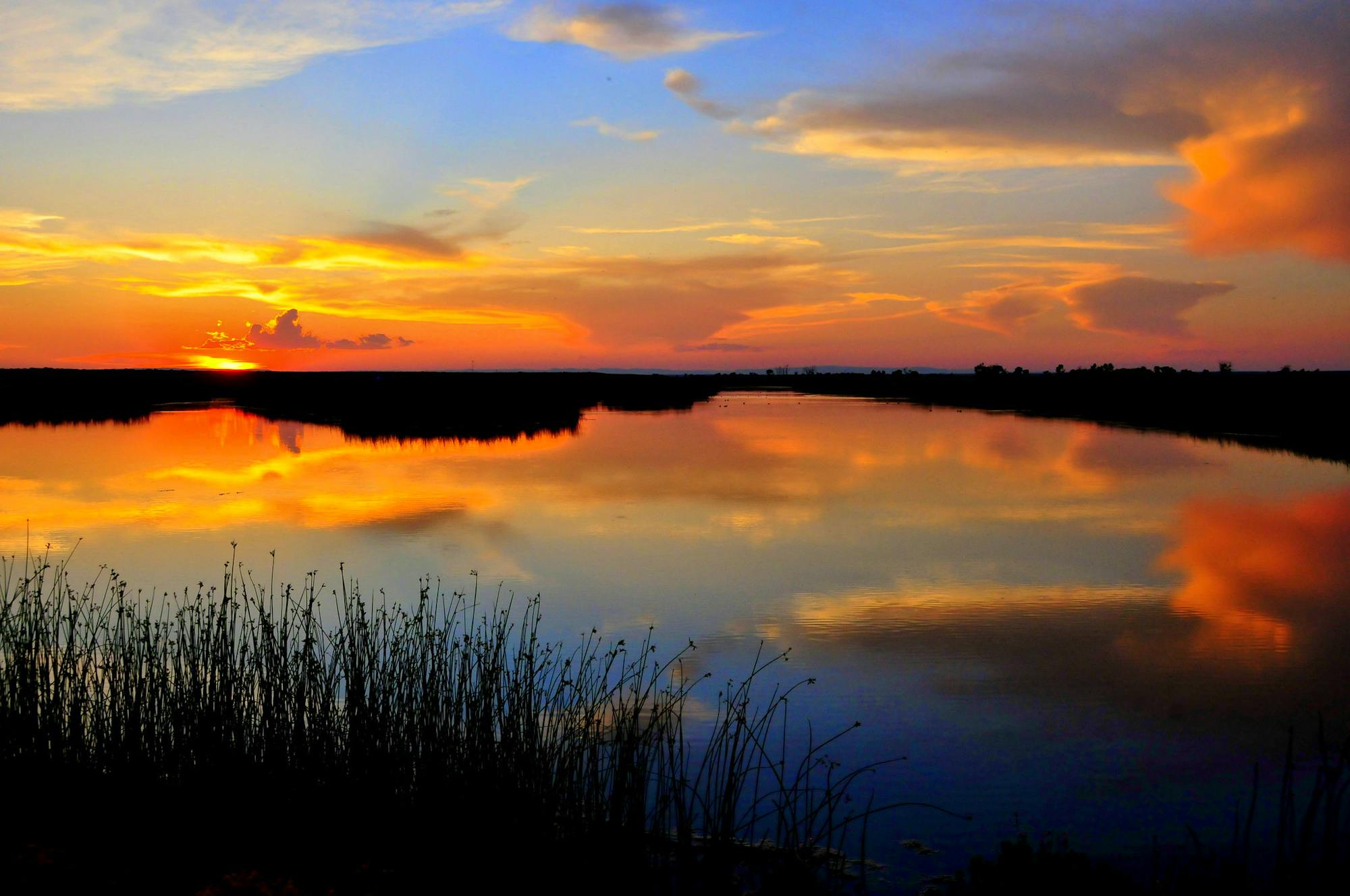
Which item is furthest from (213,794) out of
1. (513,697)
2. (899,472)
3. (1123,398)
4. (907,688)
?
(1123,398)

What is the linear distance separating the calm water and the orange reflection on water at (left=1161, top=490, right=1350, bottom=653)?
0.24 feet

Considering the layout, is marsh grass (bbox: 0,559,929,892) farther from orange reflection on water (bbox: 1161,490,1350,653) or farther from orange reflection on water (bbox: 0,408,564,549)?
orange reflection on water (bbox: 0,408,564,549)

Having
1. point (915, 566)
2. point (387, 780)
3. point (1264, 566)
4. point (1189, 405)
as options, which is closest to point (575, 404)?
point (1189, 405)

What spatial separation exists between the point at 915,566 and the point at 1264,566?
5.72 m

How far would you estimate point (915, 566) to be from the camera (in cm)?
1567

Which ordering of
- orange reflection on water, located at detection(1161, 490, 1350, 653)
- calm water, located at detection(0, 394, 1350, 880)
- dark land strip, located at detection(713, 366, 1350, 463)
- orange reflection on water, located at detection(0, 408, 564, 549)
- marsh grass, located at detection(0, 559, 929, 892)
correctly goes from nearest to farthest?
marsh grass, located at detection(0, 559, 929, 892)
calm water, located at detection(0, 394, 1350, 880)
orange reflection on water, located at detection(1161, 490, 1350, 653)
orange reflection on water, located at detection(0, 408, 564, 549)
dark land strip, located at detection(713, 366, 1350, 463)

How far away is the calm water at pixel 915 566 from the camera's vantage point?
8180mm

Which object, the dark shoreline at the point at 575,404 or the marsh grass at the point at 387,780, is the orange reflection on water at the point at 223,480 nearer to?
the dark shoreline at the point at 575,404

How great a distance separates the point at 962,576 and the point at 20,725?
12.1 metres

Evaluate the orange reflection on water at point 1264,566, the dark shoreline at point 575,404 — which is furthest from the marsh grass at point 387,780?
the dark shoreline at point 575,404

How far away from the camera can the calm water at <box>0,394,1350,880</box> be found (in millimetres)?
8180

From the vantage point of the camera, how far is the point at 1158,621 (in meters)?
12.5

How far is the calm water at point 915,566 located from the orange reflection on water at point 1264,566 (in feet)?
0.24

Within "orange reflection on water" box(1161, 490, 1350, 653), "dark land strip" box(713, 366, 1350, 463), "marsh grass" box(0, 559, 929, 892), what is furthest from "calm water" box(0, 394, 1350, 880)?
"dark land strip" box(713, 366, 1350, 463)
